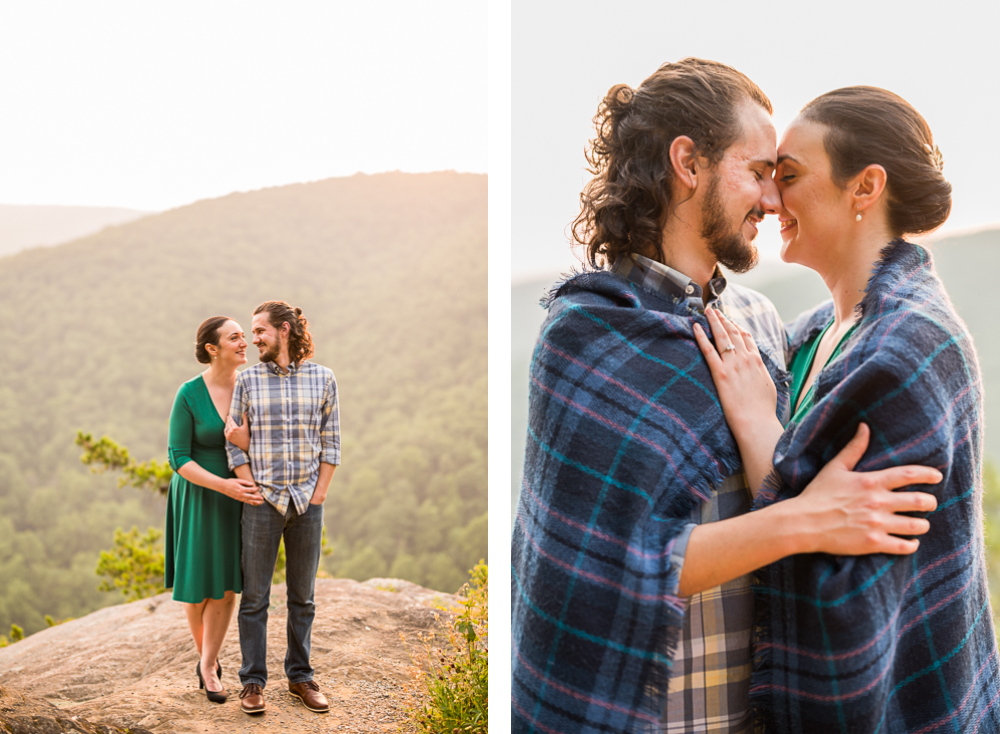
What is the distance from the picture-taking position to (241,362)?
2432 mm

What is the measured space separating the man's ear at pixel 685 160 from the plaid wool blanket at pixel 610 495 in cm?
28

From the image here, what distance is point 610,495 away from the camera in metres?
1.37

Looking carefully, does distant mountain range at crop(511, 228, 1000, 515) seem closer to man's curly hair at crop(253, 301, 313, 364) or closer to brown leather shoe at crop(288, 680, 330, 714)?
man's curly hair at crop(253, 301, 313, 364)

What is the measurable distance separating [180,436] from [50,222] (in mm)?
1337

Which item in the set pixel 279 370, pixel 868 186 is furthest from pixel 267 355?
pixel 868 186

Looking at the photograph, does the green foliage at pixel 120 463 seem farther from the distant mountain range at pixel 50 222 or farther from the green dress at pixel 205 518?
the distant mountain range at pixel 50 222

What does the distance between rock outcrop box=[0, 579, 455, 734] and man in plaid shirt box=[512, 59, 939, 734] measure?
1150mm

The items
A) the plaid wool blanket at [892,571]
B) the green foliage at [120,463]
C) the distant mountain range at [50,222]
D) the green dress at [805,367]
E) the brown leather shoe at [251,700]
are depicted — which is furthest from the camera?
the green foliage at [120,463]

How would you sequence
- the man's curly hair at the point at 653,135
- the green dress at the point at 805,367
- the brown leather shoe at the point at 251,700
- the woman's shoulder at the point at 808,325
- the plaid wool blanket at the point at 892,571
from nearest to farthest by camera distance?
the plaid wool blanket at the point at 892,571, the green dress at the point at 805,367, the man's curly hair at the point at 653,135, the woman's shoulder at the point at 808,325, the brown leather shoe at the point at 251,700

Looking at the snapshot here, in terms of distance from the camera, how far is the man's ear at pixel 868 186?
145 cm

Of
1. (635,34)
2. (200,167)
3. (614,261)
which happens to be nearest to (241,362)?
(200,167)

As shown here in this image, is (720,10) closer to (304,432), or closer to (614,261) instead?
(614,261)

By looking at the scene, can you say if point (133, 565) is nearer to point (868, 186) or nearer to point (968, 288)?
point (868, 186)

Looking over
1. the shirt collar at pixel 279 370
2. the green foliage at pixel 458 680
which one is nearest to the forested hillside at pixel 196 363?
the shirt collar at pixel 279 370
